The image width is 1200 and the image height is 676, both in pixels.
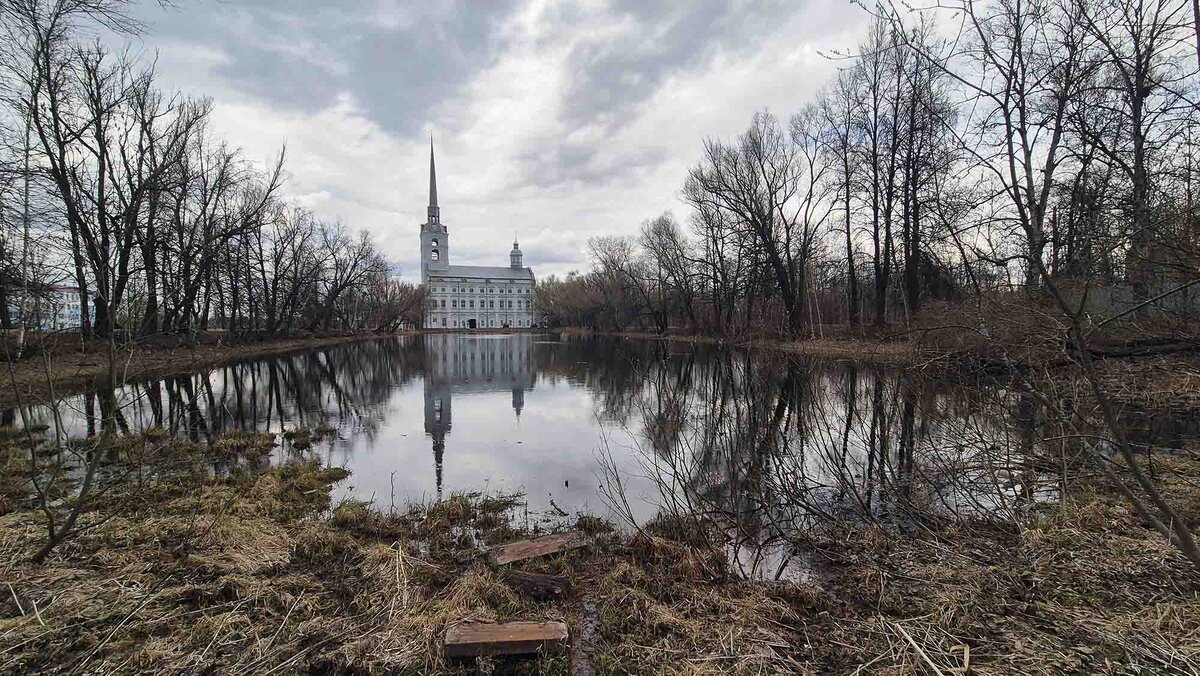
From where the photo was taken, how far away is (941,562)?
13.7 feet

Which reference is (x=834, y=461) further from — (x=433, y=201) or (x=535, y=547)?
(x=433, y=201)

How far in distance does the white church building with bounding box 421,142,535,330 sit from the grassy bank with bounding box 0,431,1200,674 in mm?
108146

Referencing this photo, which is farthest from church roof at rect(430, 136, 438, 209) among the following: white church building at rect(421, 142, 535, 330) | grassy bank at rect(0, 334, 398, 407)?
grassy bank at rect(0, 334, 398, 407)

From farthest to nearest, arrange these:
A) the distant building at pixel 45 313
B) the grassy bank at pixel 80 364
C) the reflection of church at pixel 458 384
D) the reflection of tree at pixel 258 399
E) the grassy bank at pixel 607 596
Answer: the reflection of church at pixel 458 384, the reflection of tree at pixel 258 399, the grassy bank at pixel 80 364, the distant building at pixel 45 313, the grassy bank at pixel 607 596

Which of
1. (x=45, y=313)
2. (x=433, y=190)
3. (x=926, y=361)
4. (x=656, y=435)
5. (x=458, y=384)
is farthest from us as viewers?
(x=433, y=190)

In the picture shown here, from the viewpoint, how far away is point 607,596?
398 cm

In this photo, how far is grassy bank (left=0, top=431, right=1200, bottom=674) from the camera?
2.97 metres

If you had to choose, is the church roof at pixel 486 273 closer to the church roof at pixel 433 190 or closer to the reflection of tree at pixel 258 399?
→ the church roof at pixel 433 190

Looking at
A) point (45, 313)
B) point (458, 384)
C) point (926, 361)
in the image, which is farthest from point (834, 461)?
point (458, 384)

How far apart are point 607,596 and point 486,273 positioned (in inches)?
4772

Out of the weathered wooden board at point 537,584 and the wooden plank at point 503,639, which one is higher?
the wooden plank at point 503,639

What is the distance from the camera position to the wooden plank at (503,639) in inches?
123

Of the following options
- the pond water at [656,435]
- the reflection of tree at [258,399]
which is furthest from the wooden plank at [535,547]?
the reflection of tree at [258,399]

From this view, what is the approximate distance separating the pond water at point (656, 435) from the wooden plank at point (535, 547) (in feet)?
2.18
